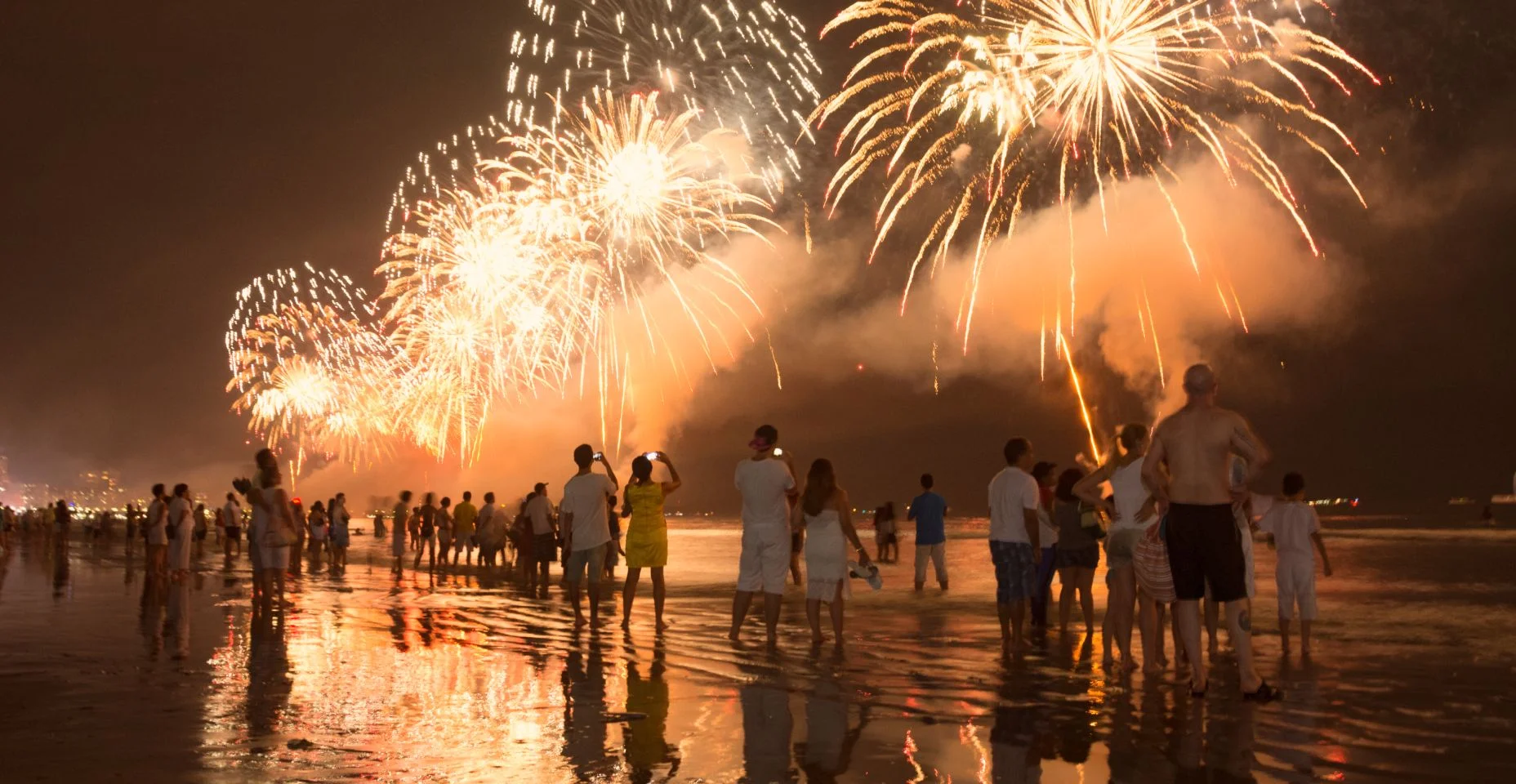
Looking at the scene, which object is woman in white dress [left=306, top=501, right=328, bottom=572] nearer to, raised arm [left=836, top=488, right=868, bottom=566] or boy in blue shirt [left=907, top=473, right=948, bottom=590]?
boy in blue shirt [left=907, top=473, right=948, bottom=590]

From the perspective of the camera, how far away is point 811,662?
389 inches

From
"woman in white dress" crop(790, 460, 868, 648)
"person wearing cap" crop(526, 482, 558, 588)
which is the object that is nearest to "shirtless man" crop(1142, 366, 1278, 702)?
"woman in white dress" crop(790, 460, 868, 648)

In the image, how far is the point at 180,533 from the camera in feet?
70.3

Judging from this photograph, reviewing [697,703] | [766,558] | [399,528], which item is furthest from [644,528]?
[399,528]

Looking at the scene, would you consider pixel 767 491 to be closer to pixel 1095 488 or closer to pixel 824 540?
pixel 824 540

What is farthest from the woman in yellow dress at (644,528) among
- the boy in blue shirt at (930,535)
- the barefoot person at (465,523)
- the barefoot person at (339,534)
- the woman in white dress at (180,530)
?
the barefoot person at (339,534)

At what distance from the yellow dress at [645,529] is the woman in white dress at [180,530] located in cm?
1116

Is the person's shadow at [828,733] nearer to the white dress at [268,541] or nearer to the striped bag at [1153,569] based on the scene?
the striped bag at [1153,569]

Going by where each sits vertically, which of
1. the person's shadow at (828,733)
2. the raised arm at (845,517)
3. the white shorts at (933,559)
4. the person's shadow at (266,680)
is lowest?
the person's shadow at (828,733)

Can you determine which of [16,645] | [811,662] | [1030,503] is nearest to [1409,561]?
[1030,503]

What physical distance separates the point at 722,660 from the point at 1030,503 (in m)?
3.05

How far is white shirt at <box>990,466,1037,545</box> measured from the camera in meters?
11.3

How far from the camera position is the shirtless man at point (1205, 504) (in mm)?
7562

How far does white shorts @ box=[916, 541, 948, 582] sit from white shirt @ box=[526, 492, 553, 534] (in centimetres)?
522
